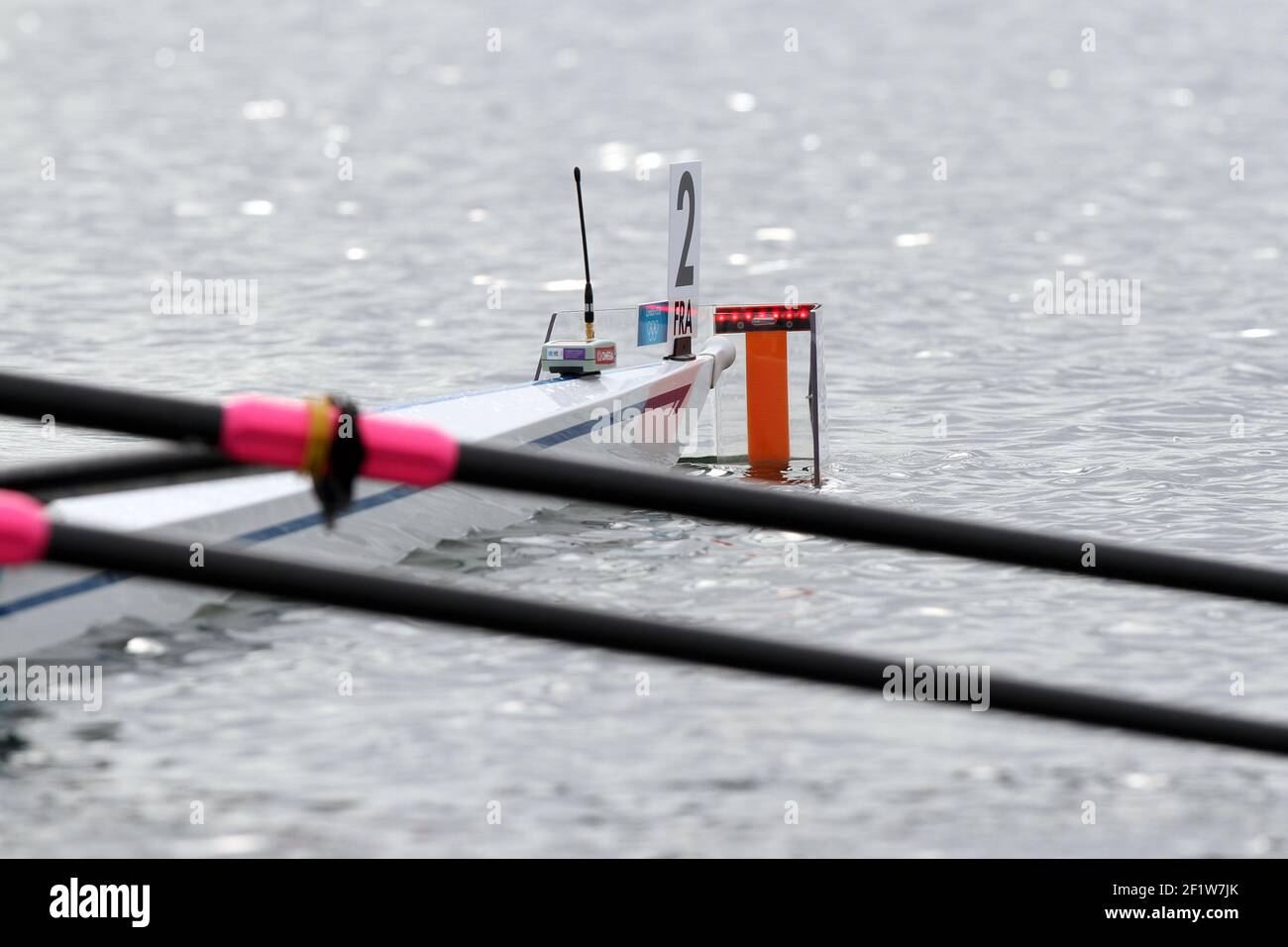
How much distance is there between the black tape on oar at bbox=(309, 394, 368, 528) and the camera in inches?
155

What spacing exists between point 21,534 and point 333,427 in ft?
2.21

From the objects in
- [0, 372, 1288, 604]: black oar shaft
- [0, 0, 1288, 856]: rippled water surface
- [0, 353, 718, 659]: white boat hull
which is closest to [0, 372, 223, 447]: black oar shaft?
[0, 372, 1288, 604]: black oar shaft

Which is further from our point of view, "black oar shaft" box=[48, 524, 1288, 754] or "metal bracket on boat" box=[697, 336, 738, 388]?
"metal bracket on boat" box=[697, 336, 738, 388]

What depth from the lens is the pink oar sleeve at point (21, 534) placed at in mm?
3773

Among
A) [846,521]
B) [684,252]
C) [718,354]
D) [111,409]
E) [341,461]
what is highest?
[684,252]

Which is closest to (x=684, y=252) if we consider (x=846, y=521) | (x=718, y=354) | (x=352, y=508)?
(x=718, y=354)

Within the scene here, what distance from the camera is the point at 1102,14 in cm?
5578

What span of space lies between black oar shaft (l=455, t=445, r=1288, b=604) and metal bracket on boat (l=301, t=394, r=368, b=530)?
0.23 meters

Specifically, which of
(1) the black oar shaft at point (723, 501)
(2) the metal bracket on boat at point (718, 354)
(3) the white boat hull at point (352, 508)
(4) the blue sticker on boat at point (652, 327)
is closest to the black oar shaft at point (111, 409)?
(1) the black oar shaft at point (723, 501)

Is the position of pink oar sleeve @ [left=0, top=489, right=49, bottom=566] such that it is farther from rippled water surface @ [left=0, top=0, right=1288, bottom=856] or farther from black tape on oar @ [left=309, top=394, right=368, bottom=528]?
rippled water surface @ [left=0, top=0, right=1288, bottom=856]

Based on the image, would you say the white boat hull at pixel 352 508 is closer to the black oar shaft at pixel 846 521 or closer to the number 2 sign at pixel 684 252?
the number 2 sign at pixel 684 252

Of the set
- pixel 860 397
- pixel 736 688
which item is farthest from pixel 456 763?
pixel 860 397

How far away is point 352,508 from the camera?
759 centimetres

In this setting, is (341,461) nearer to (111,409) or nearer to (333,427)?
(333,427)
